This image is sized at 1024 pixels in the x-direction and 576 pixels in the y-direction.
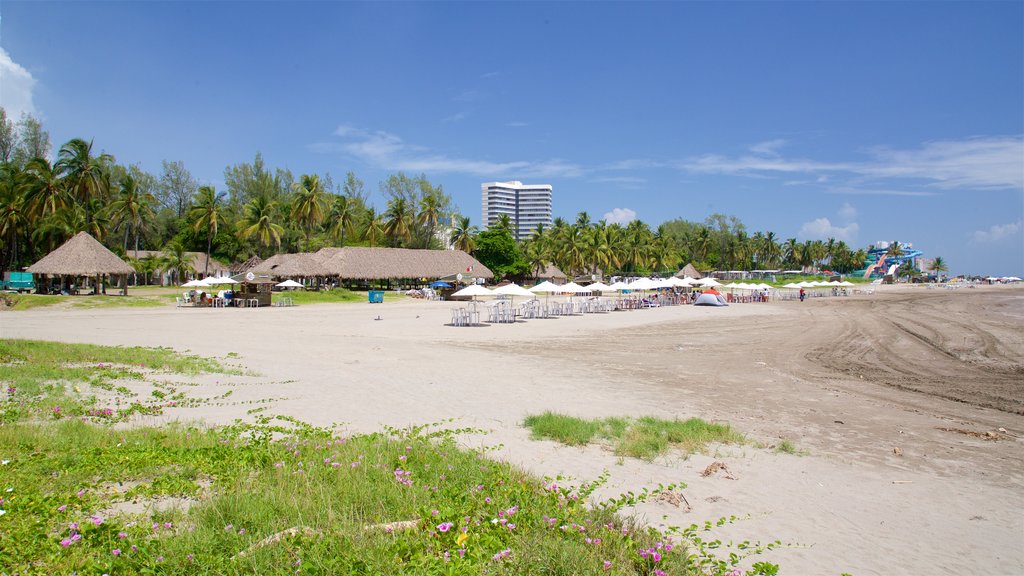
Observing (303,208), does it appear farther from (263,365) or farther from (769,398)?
(769,398)

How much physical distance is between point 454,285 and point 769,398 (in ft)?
131

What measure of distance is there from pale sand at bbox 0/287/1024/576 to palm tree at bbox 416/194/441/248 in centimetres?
4883

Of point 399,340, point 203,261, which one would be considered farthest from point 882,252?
point 399,340

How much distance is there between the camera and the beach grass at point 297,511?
347 cm

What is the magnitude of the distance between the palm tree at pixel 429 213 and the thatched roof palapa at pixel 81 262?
3479 centimetres

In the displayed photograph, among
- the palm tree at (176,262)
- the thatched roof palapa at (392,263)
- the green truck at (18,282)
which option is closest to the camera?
the green truck at (18,282)

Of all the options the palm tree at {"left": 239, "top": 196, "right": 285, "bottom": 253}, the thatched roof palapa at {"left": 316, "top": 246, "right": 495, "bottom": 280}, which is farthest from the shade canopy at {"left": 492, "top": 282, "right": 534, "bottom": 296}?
the palm tree at {"left": 239, "top": 196, "right": 285, "bottom": 253}

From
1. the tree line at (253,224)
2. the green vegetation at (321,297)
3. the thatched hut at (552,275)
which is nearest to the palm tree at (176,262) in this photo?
the tree line at (253,224)

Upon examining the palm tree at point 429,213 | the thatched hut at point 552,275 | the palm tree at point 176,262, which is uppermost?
the palm tree at point 429,213

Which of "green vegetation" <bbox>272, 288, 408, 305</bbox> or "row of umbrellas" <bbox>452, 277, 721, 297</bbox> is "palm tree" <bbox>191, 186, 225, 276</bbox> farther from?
"row of umbrellas" <bbox>452, 277, 721, 297</bbox>

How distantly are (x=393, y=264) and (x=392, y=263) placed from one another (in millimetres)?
131

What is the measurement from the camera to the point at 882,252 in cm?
13338

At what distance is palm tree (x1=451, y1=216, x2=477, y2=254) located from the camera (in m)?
70.9

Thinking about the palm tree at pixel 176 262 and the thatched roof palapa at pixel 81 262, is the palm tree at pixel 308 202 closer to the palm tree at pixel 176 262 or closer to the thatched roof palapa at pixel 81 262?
the palm tree at pixel 176 262
